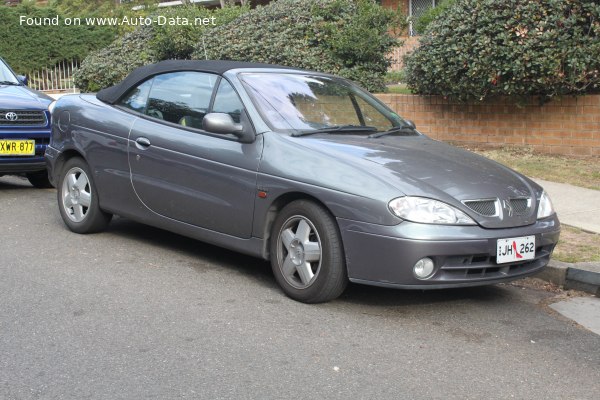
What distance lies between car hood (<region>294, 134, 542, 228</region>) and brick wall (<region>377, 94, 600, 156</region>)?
536cm

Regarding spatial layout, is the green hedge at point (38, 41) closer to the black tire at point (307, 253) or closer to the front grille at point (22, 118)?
the front grille at point (22, 118)

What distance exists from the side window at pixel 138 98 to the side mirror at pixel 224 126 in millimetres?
1195

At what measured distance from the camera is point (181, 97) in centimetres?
686

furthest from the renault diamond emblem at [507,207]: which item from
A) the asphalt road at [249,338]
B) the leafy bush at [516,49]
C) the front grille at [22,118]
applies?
the front grille at [22,118]

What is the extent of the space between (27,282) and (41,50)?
59.9 feet

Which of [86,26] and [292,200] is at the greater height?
[86,26]

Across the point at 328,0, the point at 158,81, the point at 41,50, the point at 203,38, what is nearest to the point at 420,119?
the point at 328,0

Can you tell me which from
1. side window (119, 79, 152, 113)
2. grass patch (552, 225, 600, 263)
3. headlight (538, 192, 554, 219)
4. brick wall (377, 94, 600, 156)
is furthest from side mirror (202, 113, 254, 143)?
brick wall (377, 94, 600, 156)

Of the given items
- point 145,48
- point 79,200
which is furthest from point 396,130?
point 145,48

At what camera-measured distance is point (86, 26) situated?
2412cm

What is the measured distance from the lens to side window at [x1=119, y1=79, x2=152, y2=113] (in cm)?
718

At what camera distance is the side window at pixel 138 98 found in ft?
23.5

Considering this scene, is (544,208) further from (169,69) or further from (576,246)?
(169,69)

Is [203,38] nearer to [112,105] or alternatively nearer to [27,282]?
[112,105]
